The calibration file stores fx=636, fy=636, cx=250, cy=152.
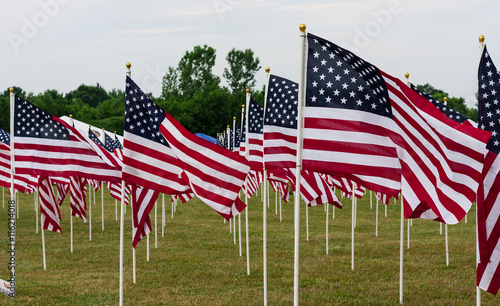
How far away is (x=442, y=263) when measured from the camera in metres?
17.0

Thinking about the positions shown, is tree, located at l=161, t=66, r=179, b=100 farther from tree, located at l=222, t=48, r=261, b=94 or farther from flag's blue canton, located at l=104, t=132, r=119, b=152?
flag's blue canton, located at l=104, t=132, r=119, b=152

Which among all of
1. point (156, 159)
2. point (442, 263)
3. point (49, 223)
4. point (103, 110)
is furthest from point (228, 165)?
point (103, 110)

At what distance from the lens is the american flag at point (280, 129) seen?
11602 mm

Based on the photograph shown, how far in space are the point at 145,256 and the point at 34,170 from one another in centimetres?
563

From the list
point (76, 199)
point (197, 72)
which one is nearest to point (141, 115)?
point (76, 199)

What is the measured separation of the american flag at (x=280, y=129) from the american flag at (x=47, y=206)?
23.4 ft

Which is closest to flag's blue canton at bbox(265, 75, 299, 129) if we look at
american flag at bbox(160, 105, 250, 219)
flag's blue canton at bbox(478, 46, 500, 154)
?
american flag at bbox(160, 105, 250, 219)

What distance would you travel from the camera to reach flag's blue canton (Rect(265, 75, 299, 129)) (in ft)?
38.4

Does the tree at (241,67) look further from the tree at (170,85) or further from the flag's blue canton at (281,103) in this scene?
the flag's blue canton at (281,103)

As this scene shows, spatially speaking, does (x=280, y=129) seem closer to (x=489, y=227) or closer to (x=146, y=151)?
(x=146, y=151)

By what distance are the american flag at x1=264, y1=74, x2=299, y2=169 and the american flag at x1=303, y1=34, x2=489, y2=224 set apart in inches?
120

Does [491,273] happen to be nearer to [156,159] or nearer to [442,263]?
[156,159]

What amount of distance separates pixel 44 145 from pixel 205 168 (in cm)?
424

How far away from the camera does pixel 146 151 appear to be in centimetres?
1118
